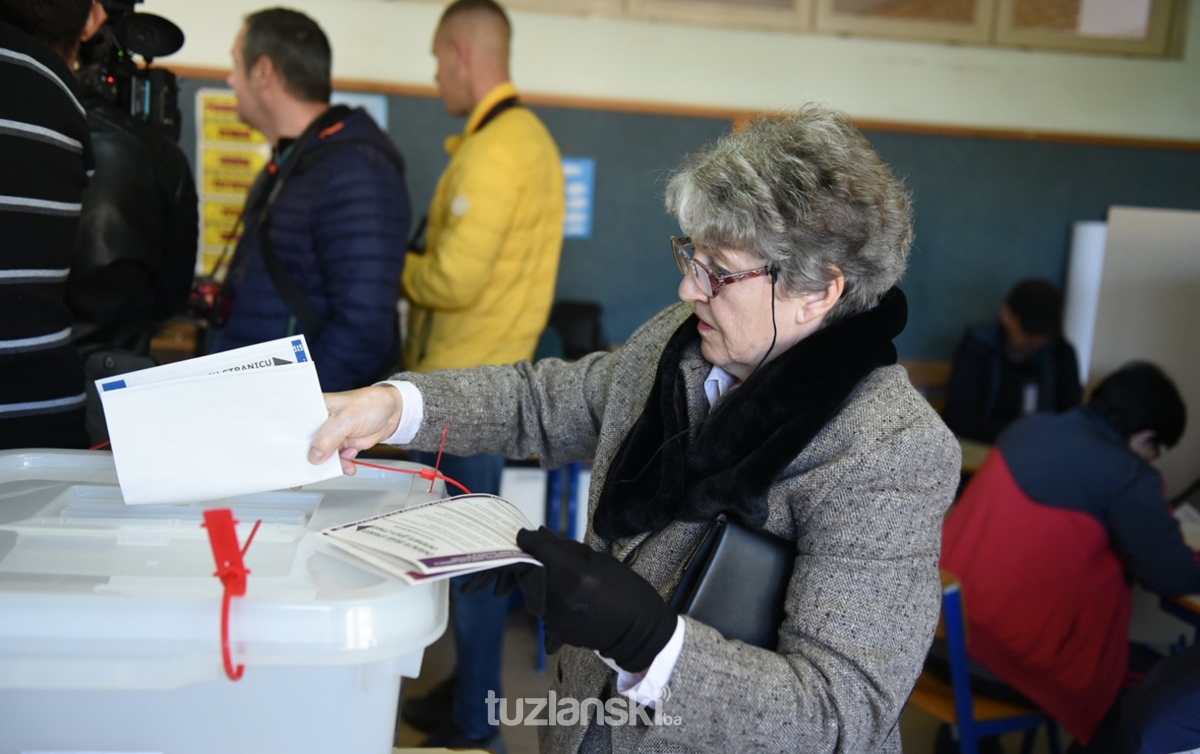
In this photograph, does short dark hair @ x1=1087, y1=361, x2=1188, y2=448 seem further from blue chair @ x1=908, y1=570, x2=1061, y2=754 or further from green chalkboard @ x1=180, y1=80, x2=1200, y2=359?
green chalkboard @ x1=180, y1=80, x2=1200, y2=359

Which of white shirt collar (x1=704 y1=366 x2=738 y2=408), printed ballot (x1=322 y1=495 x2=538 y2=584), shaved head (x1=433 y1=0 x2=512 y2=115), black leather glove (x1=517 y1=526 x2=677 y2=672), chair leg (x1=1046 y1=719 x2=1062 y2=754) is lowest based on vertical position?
chair leg (x1=1046 y1=719 x2=1062 y2=754)

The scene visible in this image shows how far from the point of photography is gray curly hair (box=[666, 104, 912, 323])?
44.4 inches

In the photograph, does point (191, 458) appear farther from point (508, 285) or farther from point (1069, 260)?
point (1069, 260)

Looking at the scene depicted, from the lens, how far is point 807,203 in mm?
1127

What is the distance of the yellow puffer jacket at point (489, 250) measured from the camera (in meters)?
2.47

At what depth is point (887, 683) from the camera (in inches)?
40.6

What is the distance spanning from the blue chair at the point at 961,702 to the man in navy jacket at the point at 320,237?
1.30 m

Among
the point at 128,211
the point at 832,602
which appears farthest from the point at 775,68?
the point at 832,602

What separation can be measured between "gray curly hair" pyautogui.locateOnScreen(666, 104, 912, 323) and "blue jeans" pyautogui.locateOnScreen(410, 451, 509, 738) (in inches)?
55.3

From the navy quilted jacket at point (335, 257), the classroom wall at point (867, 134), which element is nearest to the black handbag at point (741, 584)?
the navy quilted jacket at point (335, 257)

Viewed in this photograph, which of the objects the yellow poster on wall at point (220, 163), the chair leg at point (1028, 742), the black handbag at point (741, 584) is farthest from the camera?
the yellow poster on wall at point (220, 163)

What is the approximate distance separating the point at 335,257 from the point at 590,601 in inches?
55.0

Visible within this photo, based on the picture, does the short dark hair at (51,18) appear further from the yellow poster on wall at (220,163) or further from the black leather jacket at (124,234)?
the yellow poster on wall at (220,163)

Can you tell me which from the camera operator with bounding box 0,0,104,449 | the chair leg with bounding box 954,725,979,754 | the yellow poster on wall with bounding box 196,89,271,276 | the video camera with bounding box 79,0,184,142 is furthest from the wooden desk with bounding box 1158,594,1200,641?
the yellow poster on wall with bounding box 196,89,271,276
